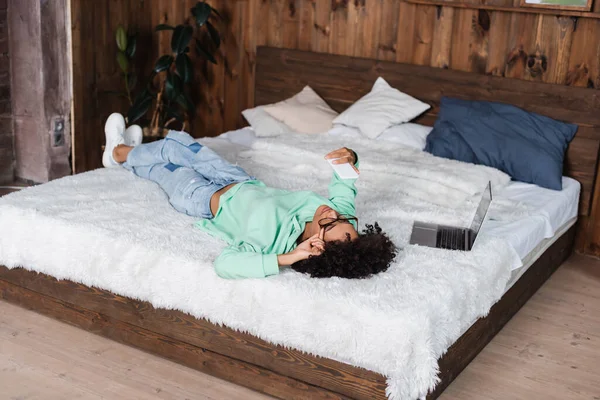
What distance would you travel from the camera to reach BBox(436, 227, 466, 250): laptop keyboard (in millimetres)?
2877

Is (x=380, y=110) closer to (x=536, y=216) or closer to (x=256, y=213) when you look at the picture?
(x=536, y=216)

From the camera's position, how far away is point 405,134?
13.7 ft

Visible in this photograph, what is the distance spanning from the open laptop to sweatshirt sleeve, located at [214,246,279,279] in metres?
0.67

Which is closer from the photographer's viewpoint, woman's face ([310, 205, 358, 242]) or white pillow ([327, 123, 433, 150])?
woman's face ([310, 205, 358, 242])

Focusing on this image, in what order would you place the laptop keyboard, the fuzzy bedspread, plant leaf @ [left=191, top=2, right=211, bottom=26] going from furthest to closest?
plant leaf @ [left=191, top=2, right=211, bottom=26] → the laptop keyboard → the fuzzy bedspread

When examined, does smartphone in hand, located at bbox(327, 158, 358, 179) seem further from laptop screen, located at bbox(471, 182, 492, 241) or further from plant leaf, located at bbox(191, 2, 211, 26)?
plant leaf, located at bbox(191, 2, 211, 26)

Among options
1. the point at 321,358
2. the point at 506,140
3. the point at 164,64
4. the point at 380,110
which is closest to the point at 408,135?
the point at 380,110

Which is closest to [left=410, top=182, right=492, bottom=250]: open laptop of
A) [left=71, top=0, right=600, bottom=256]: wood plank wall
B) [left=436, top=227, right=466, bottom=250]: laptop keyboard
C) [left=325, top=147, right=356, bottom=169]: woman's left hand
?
[left=436, top=227, right=466, bottom=250]: laptop keyboard

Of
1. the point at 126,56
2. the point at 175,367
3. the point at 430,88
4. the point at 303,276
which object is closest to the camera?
the point at 303,276

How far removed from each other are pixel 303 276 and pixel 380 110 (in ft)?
6.30

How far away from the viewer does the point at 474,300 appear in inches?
105

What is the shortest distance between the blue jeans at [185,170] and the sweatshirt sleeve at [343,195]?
1.71 ft

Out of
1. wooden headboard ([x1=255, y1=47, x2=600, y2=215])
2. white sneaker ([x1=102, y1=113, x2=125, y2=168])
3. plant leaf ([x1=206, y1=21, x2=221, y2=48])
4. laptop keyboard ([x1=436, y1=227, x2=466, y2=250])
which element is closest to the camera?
laptop keyboard ([x1=436, y1=227, x2=466, y2=250])

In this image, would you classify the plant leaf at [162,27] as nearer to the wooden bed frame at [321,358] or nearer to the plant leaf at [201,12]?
the plant leaf at [201,12]
